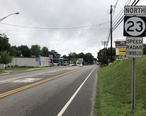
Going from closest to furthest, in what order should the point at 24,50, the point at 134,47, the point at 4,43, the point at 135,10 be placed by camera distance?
1. the point at 134,47
2. the point at 135,10
3. the point at 4,43
4. the point at 24,50

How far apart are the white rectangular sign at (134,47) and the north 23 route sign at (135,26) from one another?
0.14 m

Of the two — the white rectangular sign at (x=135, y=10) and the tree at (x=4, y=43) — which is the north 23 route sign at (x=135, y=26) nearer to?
the white rectangular sign at (x=135, y=10)

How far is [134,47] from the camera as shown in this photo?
8.87m

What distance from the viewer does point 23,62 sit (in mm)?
112500

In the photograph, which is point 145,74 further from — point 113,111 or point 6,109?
point 6,109

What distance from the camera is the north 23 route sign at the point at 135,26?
8.84m

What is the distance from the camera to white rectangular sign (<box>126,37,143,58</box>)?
8.83 meters

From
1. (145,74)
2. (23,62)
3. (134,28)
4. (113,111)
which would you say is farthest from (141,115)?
(23,62)

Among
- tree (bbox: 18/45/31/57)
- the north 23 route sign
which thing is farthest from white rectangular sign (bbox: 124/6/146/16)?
tree (bbox: 18/45/31/57)

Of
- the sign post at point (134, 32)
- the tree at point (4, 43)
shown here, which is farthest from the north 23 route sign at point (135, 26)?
the tree at point (4, 43)

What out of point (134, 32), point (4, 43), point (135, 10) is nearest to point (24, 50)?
point (4, 43)

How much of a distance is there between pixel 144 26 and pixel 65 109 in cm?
406

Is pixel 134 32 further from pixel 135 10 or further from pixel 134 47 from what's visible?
pixel 135 10

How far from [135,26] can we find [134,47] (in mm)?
671
